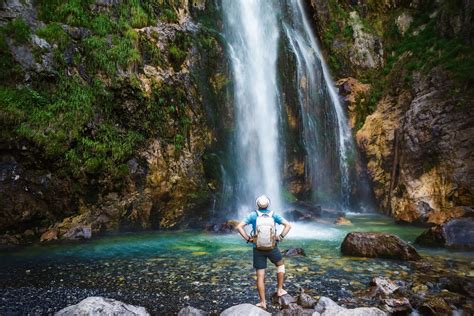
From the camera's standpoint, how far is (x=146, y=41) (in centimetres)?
1592

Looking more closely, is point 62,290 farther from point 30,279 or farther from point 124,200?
point 124,200

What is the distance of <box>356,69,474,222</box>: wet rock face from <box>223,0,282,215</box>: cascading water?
19.6 feet

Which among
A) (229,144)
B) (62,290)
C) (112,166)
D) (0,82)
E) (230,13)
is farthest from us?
(230,13)

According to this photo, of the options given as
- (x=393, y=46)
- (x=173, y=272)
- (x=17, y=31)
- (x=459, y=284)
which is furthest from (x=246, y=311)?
(x=393, y=46)

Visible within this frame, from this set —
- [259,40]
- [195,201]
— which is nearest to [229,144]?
[195,201]

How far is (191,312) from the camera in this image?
5691mm

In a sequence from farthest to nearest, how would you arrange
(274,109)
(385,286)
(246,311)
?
(274,109), (385,286), (246,311)

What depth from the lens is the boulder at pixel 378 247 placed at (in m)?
9.05

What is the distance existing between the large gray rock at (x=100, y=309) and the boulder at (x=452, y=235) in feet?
29.2

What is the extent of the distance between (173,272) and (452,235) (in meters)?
8.18

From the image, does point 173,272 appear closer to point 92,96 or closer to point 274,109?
point 92,96

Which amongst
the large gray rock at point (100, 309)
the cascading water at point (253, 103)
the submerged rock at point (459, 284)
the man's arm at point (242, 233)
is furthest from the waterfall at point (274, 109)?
the large gray rock at point (100, 309)

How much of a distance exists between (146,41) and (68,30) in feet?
10.3

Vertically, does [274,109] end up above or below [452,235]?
above
